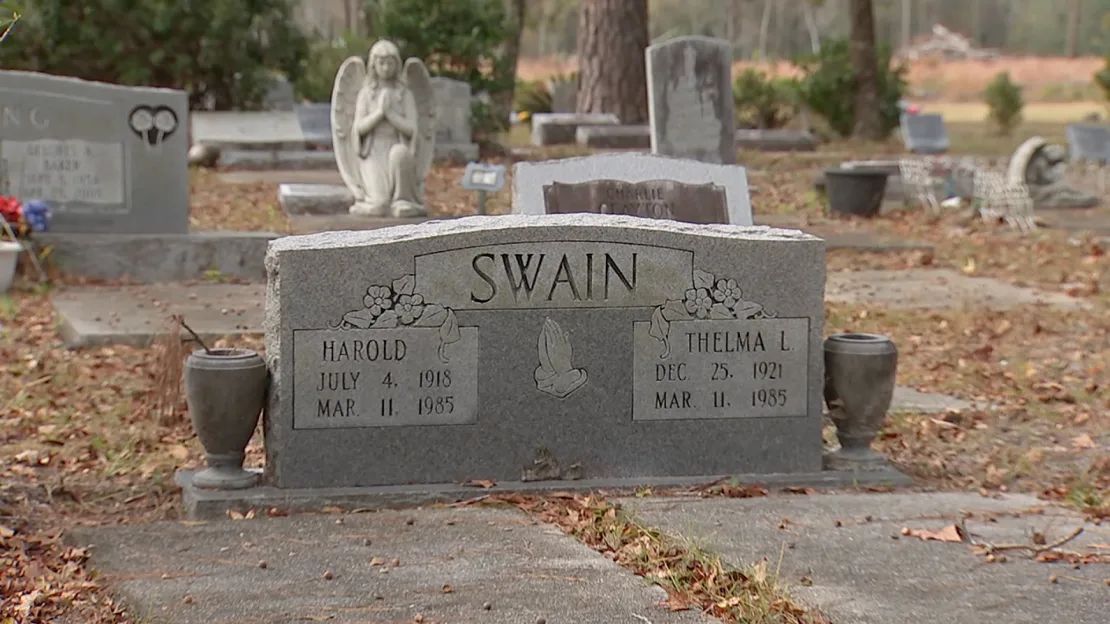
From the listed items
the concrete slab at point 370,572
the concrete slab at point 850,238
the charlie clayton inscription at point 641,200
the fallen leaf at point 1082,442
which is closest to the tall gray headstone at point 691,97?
the concrete slab at point 850,238

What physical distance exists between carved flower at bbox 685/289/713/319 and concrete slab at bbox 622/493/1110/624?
0.72 m

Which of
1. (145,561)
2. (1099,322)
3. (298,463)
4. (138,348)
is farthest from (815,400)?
(1099,322)

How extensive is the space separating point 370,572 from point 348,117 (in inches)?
384

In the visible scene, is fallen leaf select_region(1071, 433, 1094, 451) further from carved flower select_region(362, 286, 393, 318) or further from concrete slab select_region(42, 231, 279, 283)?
concrete slab select_region(42, 231, 279, 283)

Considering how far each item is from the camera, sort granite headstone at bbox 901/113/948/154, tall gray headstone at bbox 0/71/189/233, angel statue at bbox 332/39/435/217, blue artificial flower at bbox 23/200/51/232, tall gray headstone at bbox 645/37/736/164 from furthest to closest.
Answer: granite headstone at bbox 901/113/948/154, tall gray headstone at bbox 645/37/736/164, angel statue at bbox 332/39/435/217, tall gray headstone at bbox 0/71/189/233, blue artificial flower at bbox 23/200/51/232

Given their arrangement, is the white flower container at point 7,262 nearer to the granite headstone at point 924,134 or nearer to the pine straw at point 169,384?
the pine straw at point 169,384

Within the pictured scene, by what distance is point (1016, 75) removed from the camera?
78.6 m

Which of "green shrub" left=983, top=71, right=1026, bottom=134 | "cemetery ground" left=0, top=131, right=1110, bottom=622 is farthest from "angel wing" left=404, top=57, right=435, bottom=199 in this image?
"green shrub" left=983, top=71, right=1026, bottom=134

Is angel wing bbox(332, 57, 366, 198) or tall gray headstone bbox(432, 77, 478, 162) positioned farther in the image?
tall gray headstone bbox(432, 77, 478, 162)

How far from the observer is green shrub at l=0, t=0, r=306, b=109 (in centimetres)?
2186

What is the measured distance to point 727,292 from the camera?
20.2ft

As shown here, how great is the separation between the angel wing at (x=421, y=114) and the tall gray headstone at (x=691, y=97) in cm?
249

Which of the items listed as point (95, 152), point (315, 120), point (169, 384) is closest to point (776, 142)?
point (315, 120)

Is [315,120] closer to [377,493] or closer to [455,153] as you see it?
[455,153]
